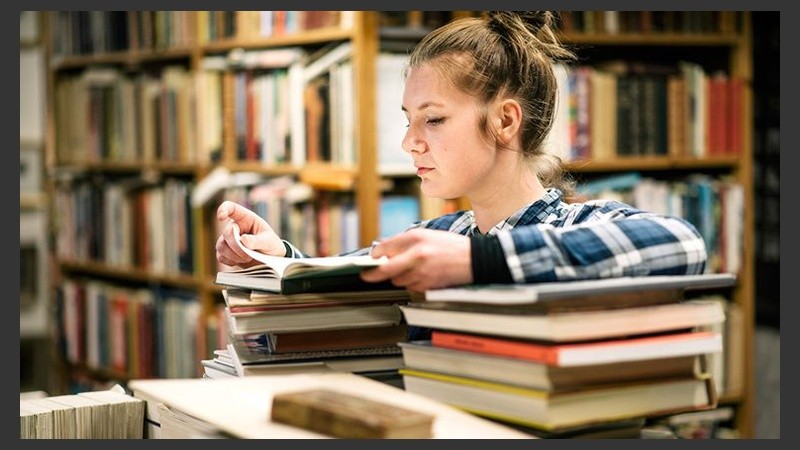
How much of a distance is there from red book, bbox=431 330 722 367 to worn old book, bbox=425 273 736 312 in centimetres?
3

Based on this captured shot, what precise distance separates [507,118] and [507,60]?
0.08m

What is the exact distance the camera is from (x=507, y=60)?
1482mm

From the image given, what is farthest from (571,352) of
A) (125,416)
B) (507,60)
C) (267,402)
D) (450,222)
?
(450,222)

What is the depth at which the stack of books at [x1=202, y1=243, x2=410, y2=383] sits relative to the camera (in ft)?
3.84

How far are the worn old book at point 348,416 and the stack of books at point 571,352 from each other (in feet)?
0.35

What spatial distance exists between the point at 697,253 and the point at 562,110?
7.01 feet

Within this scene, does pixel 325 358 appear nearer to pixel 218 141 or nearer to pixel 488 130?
pixel 488 130

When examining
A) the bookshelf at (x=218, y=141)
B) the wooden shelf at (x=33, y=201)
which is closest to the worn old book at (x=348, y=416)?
the bookshelf at (x=218, y=141)

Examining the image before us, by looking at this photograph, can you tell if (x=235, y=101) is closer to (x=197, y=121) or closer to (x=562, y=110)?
(x=197, y=121)

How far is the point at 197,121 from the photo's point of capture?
362 centimetres

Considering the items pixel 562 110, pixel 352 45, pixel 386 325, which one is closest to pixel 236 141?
pixel 352 45

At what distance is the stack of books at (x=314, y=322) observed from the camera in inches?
46.1

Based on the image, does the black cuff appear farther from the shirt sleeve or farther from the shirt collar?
the shirt collar

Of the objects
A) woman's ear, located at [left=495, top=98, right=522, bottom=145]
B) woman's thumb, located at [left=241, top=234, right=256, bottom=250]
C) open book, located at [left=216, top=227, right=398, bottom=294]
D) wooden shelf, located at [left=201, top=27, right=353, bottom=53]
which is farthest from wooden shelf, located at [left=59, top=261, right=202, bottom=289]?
open book, located at [left=216, top=227, right=398, bottom=294]
